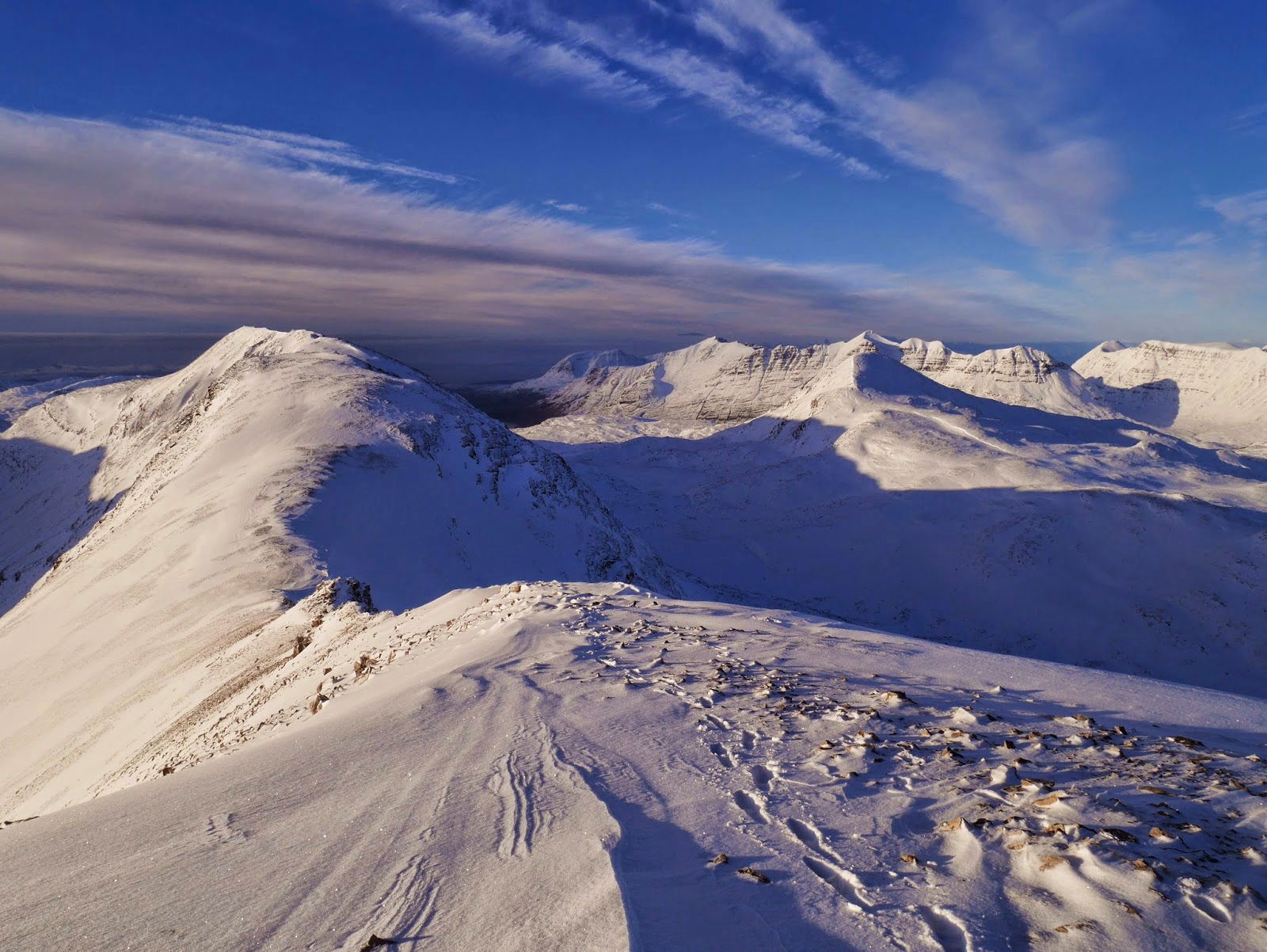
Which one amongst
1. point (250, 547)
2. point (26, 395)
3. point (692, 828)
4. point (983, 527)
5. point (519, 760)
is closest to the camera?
point (692, 828)

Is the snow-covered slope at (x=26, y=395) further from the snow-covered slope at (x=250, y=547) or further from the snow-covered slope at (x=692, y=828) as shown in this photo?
the snow-covered slope at (x=692, y=828)

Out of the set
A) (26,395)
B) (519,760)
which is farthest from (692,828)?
(26,395)

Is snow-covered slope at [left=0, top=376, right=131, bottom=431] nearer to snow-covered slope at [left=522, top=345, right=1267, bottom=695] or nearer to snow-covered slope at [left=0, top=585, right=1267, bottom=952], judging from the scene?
snow-covered slope at [left=522, top=345, right=1267, bottom=695]

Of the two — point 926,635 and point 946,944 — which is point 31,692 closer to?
point 946,944

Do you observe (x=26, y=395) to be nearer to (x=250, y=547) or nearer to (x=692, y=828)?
(x=250, y=547)

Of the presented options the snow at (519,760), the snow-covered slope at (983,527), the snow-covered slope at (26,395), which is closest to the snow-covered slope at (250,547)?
the snow at (519,760)

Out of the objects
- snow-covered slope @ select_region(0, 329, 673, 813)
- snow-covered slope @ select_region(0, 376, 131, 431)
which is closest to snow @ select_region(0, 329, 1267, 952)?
snow-covered slope @ select_region(0, 329, 673, 813)
